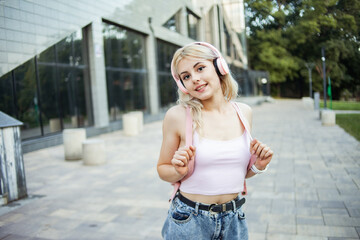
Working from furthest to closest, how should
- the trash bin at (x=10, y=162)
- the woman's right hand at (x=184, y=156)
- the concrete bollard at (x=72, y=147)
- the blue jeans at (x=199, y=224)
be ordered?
the concrete bollard at (x=72, y=147) → the trash bin at (x=10, y=162) → the blue jeans at (x=199, y=224) → the woman's right hand at (x=184, y=156)

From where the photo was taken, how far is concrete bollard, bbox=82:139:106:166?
25.8 feet

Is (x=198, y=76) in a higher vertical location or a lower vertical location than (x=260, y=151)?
higher

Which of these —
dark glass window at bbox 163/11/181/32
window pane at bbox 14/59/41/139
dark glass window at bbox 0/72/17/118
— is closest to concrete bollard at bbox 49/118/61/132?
window pane at bbox 14/59/41/139

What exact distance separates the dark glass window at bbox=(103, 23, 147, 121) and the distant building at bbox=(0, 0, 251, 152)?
1.9 inches

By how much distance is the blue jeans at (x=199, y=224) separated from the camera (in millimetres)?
1890

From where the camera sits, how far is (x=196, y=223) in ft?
6.23

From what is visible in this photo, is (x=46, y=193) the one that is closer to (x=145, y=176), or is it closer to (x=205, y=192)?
(x=145, y=176)

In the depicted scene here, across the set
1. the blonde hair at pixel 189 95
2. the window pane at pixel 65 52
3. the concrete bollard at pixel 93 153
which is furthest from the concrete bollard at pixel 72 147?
the blonde hair at pixel 189 95

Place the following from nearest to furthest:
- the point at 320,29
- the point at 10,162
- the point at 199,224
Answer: the point at 199,224 < the point at 320,29 < the point at 10,162

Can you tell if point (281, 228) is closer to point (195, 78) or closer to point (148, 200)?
point (148, 200)

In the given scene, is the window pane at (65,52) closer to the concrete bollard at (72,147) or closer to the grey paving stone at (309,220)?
the concrete bollard at (72,147)

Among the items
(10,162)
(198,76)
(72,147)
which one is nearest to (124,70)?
(72,147)

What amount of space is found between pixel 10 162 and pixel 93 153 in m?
2.90

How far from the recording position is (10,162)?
5.05 m
